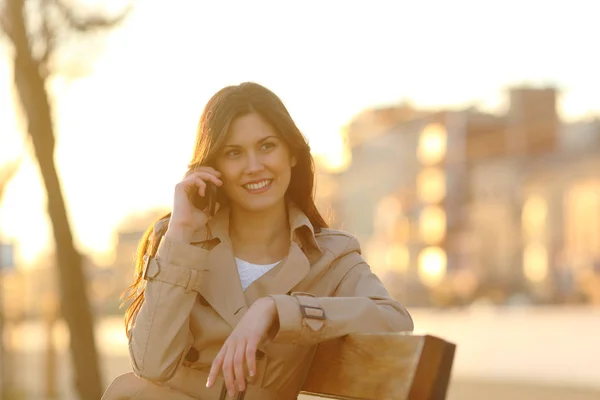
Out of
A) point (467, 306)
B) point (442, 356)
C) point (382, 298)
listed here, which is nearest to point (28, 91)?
point (382, 298)

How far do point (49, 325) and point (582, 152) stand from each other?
5814 cm

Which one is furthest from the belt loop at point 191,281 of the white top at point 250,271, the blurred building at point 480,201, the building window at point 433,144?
the building window at point 433,144

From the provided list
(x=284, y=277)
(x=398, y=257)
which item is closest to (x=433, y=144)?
(x=398, y=257)

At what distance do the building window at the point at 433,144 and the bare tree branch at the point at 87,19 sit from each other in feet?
258

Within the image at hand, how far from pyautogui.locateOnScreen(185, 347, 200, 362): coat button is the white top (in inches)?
9.4

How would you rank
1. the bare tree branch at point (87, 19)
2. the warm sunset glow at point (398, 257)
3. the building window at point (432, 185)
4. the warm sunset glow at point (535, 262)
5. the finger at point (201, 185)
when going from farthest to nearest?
the warm sunset glow at point (398, 257) → the building window at point (432, 185) → the warm sunset glow at point (535, 262) → the bare tree branch at point (87, 19) → the finger at point (201, 185)

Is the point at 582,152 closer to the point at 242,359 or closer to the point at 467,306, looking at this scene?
the point at 467,306

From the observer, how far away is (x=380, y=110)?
377ft

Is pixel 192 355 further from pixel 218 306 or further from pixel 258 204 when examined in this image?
pixel 258 204

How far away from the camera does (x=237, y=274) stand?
4094mm

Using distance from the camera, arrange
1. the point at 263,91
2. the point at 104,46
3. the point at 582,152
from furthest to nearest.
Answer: the point at 582,152 → the point at 104,46 → the point at 263,91

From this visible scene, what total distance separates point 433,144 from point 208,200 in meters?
89.1

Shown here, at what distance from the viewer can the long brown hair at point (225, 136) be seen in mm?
4145

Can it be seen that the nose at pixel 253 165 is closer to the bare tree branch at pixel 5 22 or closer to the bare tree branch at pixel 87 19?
the bare tree branch at pixel 5 22
